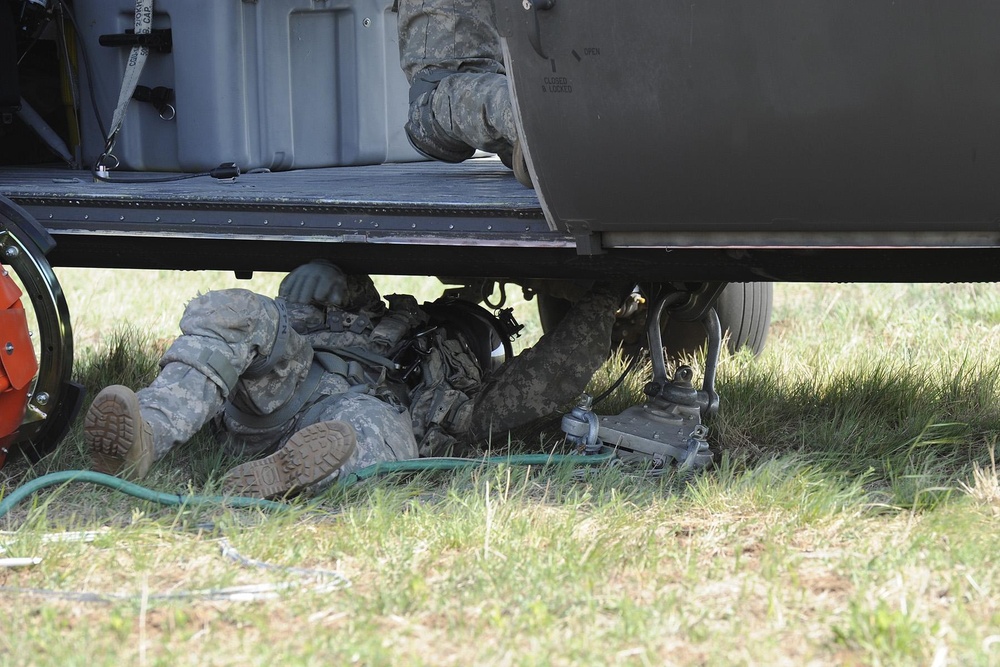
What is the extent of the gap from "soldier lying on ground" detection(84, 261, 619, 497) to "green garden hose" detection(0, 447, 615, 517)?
0.19 ft

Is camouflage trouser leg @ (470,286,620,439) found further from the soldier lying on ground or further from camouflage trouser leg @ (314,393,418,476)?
camouflage trouser leg @ (314,393,418,476)

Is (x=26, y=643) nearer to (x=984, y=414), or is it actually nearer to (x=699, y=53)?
(x=699, y=53)

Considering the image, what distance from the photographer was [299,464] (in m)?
2.51

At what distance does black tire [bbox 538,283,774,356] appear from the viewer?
154 inches

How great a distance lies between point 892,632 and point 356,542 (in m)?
0.96

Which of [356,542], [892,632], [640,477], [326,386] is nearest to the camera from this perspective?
[892,632]

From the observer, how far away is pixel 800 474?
2582 mm

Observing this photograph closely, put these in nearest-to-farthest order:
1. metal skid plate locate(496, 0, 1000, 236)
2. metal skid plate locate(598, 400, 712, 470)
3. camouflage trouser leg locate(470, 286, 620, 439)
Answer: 1. metal skid plate locate(496, 0, 1000, 236)
2. metal skid plate locate(598, 400, 712, 470)
3. camouflage trouser leg locate(470, 286, 620, 439)

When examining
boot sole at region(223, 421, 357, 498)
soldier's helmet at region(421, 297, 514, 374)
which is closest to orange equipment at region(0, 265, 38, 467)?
boot sole at region(223, 421, 357, 498)

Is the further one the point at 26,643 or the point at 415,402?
the point at 415,402

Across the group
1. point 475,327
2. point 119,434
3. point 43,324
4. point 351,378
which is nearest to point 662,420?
point 475,327

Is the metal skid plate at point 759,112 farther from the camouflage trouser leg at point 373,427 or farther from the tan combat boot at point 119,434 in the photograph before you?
the tan combat boot at point 119,434

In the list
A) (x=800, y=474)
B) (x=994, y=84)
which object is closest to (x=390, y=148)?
(x=800, y=474)

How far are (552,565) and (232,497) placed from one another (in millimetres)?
737
